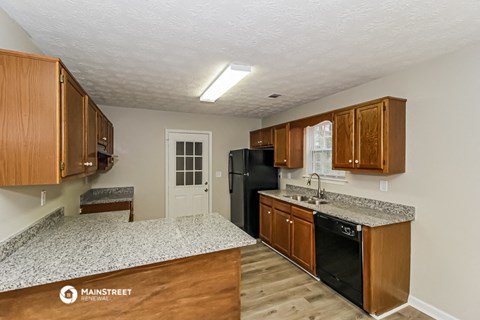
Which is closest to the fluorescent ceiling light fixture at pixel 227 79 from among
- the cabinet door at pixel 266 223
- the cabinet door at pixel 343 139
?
the cabinet door at pixel 343 139

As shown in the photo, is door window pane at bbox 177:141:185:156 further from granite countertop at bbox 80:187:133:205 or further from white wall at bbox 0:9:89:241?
white wall at bbox 0:9:89:241

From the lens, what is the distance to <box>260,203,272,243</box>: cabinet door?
384 cm

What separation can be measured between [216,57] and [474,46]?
224cm

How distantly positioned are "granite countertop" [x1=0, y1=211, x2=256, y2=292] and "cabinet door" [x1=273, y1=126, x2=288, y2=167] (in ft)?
6.82

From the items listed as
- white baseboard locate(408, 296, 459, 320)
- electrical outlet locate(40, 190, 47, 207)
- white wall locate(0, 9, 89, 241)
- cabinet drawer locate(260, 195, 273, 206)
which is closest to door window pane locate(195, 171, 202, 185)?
cabinet drawer locate(260, 195, 273, 206)

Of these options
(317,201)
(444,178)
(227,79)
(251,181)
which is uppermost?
(227,79)

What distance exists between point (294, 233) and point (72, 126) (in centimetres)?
284

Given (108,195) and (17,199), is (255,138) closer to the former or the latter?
(108,195)

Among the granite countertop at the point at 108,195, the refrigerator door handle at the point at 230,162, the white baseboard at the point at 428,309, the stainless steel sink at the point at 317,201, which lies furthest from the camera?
the refrigerator door handle at the point at 230,162

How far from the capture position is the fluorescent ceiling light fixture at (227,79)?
7.65 feet

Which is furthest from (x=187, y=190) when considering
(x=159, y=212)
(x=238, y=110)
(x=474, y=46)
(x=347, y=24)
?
(x=474, y=46)

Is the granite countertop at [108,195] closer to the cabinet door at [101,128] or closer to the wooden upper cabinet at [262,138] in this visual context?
the cabinet door at [101,128]

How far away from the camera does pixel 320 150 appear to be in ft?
12.1

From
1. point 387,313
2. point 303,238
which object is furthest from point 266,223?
point 387,313
